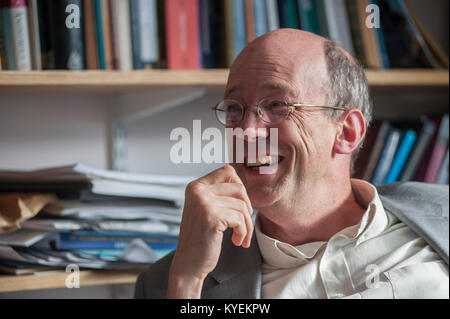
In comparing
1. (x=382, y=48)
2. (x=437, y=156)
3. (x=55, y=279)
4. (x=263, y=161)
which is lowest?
(x=55, y=279)

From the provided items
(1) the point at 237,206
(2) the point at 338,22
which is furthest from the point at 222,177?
(2) the point at 338,22

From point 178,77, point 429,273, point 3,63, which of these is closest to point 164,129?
point 178,77

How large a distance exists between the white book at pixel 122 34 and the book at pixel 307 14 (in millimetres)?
308

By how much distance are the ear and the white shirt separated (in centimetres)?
10

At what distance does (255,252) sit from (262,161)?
0.16 meters

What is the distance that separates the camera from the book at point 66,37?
0.83 metres

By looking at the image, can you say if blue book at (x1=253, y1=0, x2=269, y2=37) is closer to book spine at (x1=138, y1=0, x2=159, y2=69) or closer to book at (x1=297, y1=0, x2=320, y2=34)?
book at (x1=297, y1=0, x2=320, y2=34)

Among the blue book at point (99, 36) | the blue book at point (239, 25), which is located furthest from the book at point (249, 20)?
the blue book at point (99, 36)

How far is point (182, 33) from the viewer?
3.01 feet

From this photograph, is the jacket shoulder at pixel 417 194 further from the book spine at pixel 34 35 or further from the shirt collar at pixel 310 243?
the book spine at pixel 34 35

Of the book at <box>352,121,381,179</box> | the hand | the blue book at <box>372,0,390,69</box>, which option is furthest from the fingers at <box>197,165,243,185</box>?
the blue book at <box>372,0,390,69</box>

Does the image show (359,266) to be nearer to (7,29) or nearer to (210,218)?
(210,218)

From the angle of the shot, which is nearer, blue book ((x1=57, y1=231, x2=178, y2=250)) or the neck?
the neck

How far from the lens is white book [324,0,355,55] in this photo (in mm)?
970
